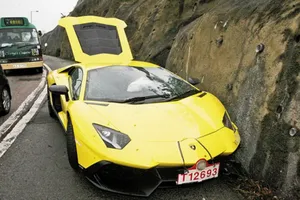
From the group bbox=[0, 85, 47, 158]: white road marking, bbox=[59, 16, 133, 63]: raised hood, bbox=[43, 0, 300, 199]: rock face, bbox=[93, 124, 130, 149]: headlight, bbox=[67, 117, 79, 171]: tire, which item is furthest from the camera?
bbox=[59, 16, 133, 63]: raised hood

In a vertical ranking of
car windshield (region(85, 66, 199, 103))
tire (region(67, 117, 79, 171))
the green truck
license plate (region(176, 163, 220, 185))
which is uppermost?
car windshield (region(85, 66, 199, 103))

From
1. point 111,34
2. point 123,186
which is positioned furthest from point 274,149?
point 111,34

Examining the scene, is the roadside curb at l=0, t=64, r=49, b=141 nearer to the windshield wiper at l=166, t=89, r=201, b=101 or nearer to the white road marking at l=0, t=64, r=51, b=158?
the white road marking at l=0, t=64, r=51, b=158

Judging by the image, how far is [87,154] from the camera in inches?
119

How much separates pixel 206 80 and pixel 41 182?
121 inches

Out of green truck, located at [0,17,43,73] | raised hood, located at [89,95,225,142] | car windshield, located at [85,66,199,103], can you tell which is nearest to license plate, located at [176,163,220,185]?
raised hood, located at [89,95,225,142]

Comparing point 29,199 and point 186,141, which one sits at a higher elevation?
point 186,141

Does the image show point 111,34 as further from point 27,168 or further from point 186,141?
point 186,141

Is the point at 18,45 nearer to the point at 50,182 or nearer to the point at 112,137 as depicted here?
the point at 50,182

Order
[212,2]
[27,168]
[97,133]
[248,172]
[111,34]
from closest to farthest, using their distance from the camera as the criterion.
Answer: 1. [97,133]
2. [248,172]
3. [27,168]
4. [111,34]
5. [212,2]

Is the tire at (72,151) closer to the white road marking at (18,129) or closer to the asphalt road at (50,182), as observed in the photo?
the asphalt road at (50,182)

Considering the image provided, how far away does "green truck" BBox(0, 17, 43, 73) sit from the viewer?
1340 centimetres

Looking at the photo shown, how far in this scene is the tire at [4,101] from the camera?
605 cm

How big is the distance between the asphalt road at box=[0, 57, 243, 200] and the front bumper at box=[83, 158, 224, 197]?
230mm
